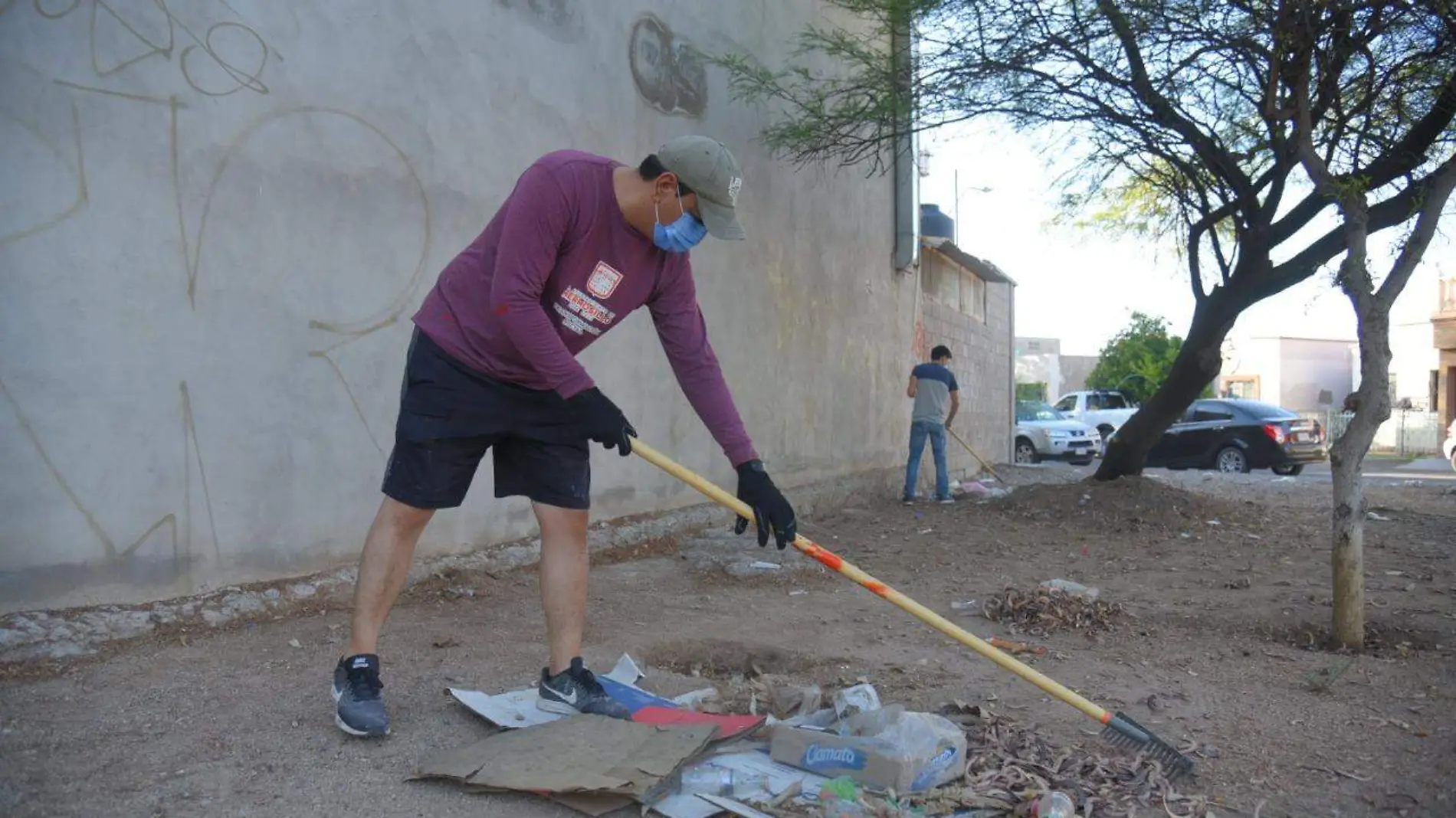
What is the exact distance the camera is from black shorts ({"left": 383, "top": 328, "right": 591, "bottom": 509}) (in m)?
2.71

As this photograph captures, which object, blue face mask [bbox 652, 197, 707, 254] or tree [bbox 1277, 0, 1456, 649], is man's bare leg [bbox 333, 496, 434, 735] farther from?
tree [bbox 1277, 0, 1456, 649]

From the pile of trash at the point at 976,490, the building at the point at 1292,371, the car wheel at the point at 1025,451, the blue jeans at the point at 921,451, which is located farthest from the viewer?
the building at the point at 1292,371

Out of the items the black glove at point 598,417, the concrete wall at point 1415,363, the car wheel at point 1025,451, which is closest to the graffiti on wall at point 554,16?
the black glove at point 598,417

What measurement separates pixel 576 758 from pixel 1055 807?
1095 millimetres

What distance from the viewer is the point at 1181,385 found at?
8758 millimetres

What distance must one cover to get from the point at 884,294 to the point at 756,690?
274 inches

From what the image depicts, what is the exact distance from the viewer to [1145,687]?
346 cm

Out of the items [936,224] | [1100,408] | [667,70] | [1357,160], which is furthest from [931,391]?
[1100,408]

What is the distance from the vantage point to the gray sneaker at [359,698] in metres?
2.60

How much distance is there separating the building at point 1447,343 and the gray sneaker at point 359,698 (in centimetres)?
2880

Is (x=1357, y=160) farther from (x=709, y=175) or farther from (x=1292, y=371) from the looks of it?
(x=1292, y=371)

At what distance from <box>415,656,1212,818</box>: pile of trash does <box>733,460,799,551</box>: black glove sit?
0.50 m

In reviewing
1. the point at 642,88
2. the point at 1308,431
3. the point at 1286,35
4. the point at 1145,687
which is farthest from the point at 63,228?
the point at 1308,431

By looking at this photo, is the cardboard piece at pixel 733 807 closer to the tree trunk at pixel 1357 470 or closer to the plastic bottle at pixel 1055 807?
the plastic bottle at pixel 1055 807
